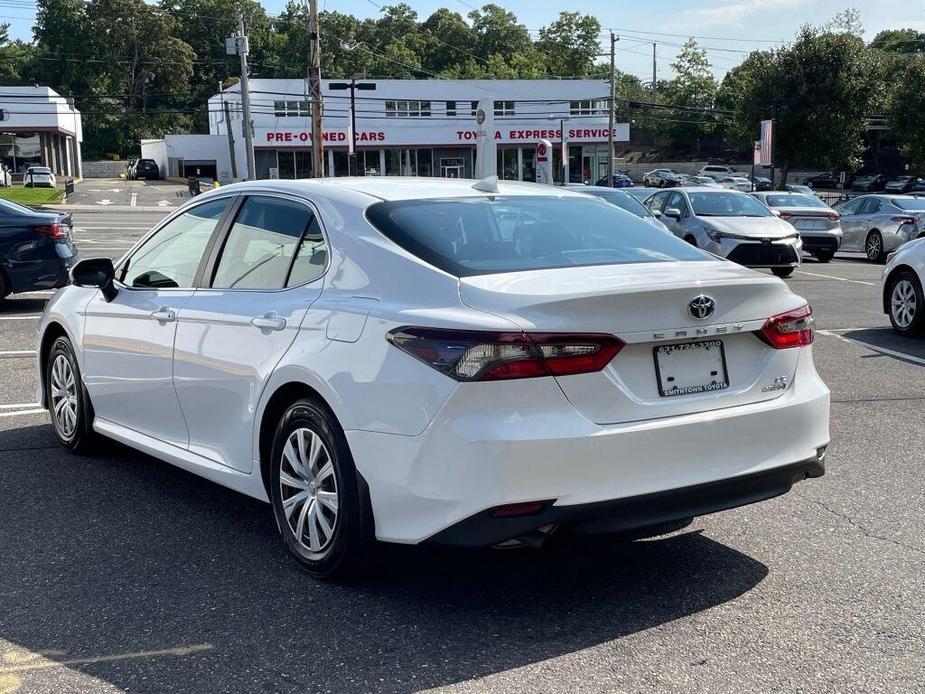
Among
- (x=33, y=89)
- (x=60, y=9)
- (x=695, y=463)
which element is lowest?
(x=695, y=463)

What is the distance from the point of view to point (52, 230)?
12820 millimetres

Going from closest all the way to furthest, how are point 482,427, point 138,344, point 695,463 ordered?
point 482,427
point 695,463
point 138,344

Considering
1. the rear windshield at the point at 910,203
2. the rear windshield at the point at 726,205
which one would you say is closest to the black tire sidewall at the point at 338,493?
the rear windshield at the point at 726,205

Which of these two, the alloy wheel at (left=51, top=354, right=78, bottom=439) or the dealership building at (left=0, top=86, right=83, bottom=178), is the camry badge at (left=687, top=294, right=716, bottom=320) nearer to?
the alloy wheel at (left=51, top=354, right=78, bottom=439)

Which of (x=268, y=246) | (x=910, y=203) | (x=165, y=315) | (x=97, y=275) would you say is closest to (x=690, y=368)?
(x=268, y=246)

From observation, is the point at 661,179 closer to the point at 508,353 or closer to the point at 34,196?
the point at 34,196

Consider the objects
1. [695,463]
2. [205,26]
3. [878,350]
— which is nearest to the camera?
[695,463]

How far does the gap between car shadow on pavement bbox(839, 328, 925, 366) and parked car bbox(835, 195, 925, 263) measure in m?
11.5

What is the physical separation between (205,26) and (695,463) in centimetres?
13844

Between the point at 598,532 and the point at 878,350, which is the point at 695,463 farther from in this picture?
the point at 878,350

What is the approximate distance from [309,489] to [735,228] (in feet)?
48.9

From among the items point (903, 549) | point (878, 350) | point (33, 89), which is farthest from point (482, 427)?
point (33, 89)

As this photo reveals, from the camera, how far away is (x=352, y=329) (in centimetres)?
399

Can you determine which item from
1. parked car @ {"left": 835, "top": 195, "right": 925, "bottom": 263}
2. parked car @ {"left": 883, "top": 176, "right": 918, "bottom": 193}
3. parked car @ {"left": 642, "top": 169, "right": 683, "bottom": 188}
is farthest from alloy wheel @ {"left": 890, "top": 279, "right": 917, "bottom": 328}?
parked car @ {"left": 642, "top": 169, "right": 683, "bottom": 188}
